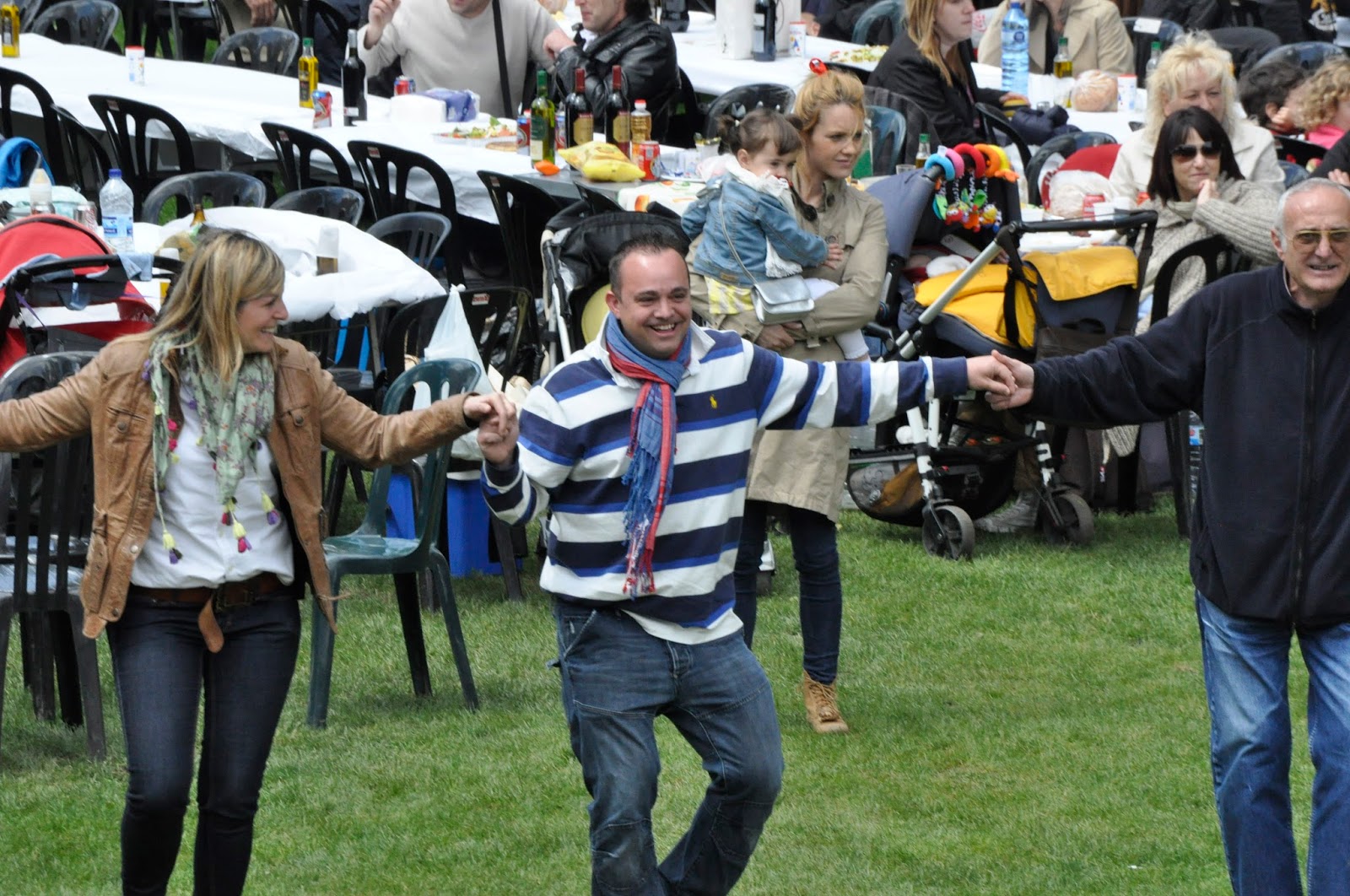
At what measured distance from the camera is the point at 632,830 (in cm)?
396

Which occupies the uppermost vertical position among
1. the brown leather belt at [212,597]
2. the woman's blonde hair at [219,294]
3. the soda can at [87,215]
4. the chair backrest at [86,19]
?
the chair backrest at [86,19]

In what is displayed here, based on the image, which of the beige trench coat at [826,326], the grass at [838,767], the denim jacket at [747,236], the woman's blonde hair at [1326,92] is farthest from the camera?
the woman's blonde hair at [1326,92]

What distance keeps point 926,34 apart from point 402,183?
2676 mm

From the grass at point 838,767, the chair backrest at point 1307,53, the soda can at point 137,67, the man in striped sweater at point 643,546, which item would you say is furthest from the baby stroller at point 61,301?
the chair backrest at point 1307,53

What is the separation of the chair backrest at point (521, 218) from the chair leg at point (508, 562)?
2.19 metres

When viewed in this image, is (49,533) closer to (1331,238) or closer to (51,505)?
(51,505)

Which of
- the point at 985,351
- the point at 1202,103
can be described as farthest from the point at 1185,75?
the point at 985,351

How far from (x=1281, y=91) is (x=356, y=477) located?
5244 mm

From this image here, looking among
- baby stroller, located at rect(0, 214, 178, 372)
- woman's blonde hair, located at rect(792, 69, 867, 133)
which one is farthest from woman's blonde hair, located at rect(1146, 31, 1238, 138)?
baby stroller, located at rect(0, 214, 178, 372)

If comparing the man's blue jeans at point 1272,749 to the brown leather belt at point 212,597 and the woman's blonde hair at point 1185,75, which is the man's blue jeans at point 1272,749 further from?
the woman's blonde hair at point 1185,75

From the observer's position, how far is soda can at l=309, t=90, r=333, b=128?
34.8ft

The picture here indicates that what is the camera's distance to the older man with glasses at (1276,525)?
403 centimetres

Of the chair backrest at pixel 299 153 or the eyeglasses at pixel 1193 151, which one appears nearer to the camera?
the eyeglasses at pixel 1193 151

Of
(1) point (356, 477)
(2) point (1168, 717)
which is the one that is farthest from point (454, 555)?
(2) point (1168, 717)
